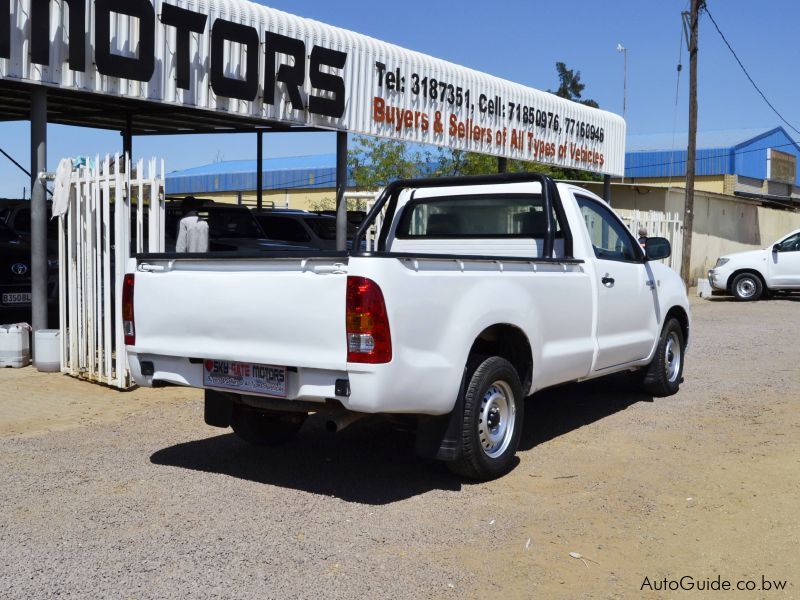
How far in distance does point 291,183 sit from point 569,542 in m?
51.2

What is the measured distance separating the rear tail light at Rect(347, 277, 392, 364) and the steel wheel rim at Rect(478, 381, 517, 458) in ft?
3.53

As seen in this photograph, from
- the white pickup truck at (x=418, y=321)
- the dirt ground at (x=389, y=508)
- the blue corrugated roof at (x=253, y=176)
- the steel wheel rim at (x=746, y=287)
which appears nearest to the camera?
the dirt ground at (x=389, y=508)

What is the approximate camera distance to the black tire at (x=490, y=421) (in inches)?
227

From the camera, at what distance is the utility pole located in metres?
25.7

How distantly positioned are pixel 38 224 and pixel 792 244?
17.8 m

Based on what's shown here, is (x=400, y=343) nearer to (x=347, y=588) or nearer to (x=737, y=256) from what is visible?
(x=347, y=588)

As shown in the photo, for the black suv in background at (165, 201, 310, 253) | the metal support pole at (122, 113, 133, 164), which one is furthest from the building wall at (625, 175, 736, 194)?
the black suv in background at (165, 201, 310, 253)

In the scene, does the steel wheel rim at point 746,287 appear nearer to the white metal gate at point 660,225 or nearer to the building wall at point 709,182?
the white metal gate at point 660,225

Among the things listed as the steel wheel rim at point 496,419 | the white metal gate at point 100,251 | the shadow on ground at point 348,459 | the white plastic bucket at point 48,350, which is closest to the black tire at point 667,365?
the shadow on ground at point 348,459

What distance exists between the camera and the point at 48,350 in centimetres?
1026

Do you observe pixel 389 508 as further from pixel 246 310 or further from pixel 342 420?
pixel 246 310

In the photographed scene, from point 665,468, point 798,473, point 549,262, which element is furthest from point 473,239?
point 798,473

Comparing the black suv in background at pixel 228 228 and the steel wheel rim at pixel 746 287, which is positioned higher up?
the black suv in background at pixel 228 228

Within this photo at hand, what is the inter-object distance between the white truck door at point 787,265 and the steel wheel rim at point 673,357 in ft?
47.4
